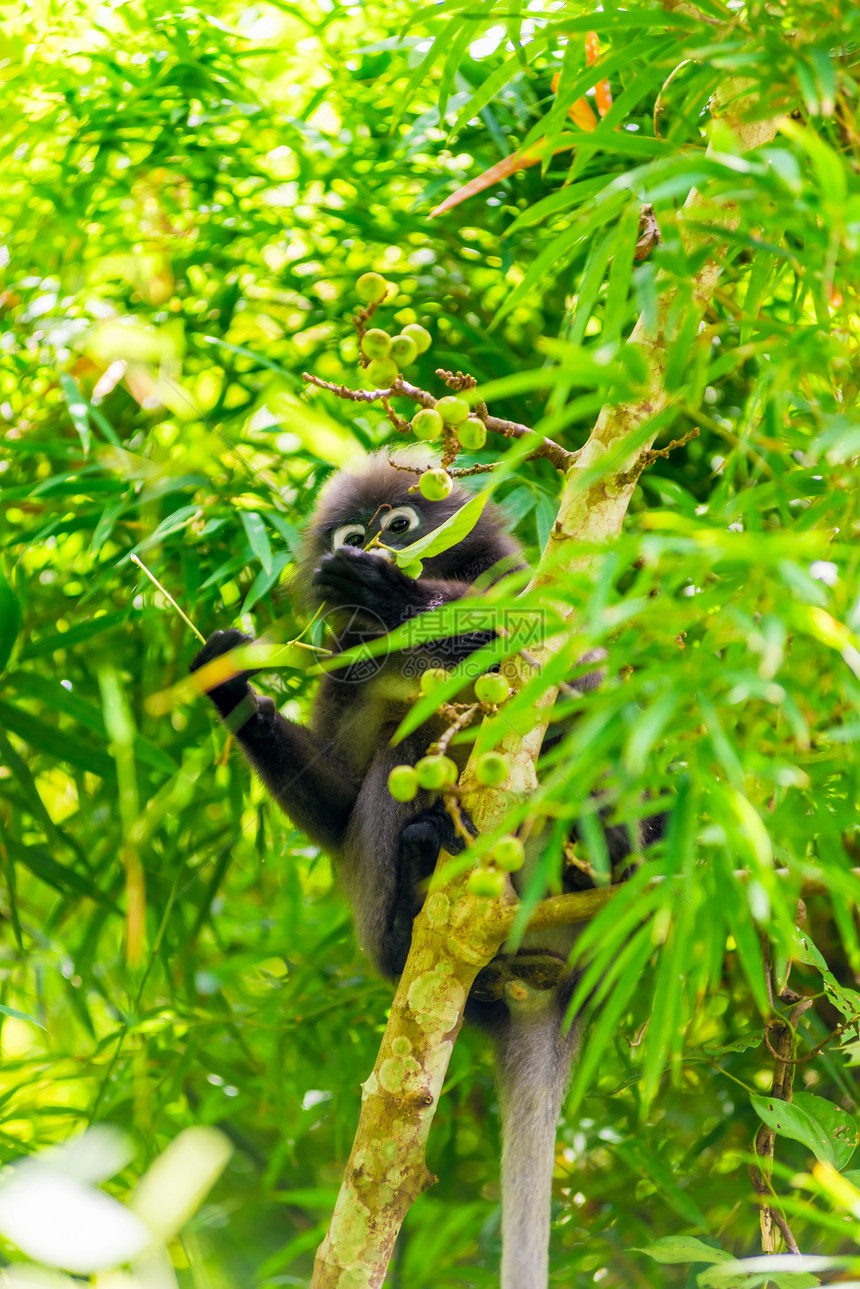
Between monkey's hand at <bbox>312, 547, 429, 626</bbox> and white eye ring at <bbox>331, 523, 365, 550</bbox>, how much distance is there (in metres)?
0.34

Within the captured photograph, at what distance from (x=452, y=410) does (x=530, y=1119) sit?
3.75ft

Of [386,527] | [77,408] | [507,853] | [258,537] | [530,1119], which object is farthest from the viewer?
[386,527]

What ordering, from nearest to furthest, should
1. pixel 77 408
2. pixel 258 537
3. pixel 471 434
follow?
pixel 471 434
pixel 258 537
pixel 77 408

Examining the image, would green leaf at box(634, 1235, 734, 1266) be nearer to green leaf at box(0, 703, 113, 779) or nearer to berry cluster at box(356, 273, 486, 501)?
berry cluster at box(356, 273, 486, 501)

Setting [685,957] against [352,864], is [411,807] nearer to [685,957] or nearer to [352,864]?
[352,864]

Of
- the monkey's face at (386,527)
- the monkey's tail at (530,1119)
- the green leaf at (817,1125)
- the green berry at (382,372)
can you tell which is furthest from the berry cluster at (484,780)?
the monkey's face at (386,527)

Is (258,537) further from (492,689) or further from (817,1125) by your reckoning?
(817,1125)

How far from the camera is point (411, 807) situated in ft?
5.93

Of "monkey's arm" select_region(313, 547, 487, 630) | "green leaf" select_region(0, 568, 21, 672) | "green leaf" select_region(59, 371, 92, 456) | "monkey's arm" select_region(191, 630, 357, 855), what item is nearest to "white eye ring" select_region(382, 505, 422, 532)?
"monkey's arm" select_region(313, 547, 487, 630)

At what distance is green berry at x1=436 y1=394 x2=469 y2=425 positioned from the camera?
43.1 inches

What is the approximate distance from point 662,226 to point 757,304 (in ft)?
1.12

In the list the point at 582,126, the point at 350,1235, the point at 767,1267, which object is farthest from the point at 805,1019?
the point at 582,126

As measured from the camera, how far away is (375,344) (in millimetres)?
1137

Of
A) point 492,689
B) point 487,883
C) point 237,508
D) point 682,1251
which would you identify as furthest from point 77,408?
point 682,1251
